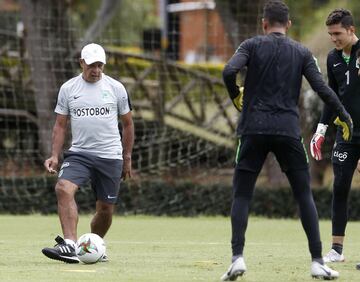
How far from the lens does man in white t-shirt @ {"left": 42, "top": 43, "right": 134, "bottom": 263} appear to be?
1003 centimetres

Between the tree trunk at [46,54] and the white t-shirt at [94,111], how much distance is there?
26.9ft

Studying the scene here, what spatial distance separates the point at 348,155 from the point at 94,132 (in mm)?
2381

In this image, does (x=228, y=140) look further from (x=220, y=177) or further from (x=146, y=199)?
(x=146, y=199)

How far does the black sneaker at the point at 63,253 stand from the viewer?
945cm

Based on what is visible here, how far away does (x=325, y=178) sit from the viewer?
20.6 metres

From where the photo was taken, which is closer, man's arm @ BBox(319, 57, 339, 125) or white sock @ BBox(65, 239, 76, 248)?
white sock @ BBox(65, 239, 76, 248)

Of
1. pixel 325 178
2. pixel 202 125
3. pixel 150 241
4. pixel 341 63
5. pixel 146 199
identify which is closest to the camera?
pixel 341 63

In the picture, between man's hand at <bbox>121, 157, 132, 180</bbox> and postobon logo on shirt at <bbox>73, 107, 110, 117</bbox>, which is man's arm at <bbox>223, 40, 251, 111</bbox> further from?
man's hand at <bbox>121, 157, 132, 180</bbox>

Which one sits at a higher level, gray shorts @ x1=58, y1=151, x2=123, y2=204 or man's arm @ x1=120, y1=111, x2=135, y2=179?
man's arm @ x1=120, y1=111, x2=135, y2=179

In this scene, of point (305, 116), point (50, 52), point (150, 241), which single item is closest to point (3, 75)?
point (50, 52)

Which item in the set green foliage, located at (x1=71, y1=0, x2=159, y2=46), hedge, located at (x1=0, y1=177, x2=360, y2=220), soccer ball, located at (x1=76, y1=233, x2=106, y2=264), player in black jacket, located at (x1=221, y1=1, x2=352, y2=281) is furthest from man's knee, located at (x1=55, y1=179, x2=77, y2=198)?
green foliage, located at (x1=71, y1=0, x2=159, y2=46)

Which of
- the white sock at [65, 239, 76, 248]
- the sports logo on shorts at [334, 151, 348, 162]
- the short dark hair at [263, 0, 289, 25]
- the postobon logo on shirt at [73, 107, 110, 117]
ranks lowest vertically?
the white sock at [65, 239, 76, 248]

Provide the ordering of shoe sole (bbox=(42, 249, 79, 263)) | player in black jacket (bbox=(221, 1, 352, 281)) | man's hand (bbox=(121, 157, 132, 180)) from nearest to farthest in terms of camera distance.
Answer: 1. player in black jacket (bbox=(221, 1, 352, 281))
2. shoe sole (bbox=(42, 249, 79, 263))
3. man's hand (bbox=(121, 157, 132, 180))

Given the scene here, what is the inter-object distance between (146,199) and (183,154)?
1.39 meters
